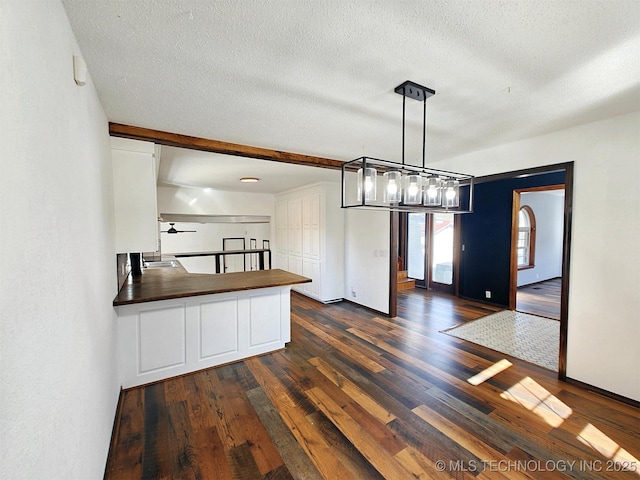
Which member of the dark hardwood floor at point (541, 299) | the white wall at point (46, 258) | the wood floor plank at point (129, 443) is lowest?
the wood floor plank at point (129, 443)

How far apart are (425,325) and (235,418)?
2.97 meters

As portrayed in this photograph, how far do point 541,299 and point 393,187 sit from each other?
580 centimetres

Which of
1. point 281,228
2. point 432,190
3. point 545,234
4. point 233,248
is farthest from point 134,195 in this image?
point 545,234

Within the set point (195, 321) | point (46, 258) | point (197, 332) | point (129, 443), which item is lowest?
point (129, 443)

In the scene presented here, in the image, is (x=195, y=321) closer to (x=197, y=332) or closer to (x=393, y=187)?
(x=197, y=332)

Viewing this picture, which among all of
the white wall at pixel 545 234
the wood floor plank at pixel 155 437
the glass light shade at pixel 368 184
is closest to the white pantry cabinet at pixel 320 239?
the wood floor plank at pixel 155 437

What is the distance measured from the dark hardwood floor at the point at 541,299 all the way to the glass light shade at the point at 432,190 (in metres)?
4.13

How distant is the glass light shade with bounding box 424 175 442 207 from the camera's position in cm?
193

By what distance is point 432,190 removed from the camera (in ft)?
6.35

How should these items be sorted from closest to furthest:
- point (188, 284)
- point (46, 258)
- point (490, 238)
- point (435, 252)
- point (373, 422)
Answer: point (46, 258)
point (373, 422)
point (188, 284)
point (490, 238)
point (435, 252)

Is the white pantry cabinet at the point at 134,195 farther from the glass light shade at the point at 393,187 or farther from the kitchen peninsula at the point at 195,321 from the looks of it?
the glass light shade at the point at 393,187

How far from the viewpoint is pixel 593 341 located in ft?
8.18

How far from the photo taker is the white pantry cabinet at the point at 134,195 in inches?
94.0

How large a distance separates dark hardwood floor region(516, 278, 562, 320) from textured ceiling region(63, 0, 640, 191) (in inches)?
145
